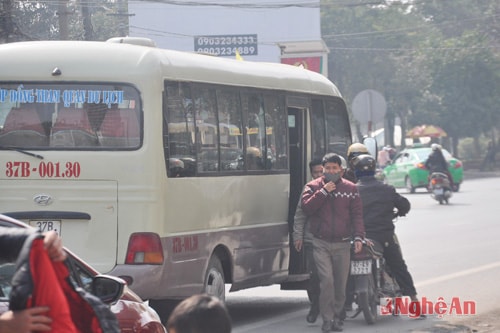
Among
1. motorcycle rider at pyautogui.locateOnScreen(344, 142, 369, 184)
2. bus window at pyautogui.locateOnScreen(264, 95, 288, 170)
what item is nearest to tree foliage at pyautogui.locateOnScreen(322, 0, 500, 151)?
bus window at pyautogui.locateOnScreen(264, 95, 288, 170)

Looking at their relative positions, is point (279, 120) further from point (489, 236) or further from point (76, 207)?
point (489, 236)

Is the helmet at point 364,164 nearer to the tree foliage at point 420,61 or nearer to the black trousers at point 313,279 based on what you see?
the black trousers at point 313,279

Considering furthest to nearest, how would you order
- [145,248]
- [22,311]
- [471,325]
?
[471,325], [145,248], [22,311]

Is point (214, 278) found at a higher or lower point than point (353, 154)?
lower

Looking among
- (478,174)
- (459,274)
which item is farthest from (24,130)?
(478,174)

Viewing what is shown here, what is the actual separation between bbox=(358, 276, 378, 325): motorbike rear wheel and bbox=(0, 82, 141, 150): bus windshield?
2.74 meters

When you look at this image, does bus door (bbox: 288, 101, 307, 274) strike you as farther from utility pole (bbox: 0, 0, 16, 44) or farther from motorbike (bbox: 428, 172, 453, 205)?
motorbike (bbox: 428, 172, 453, 205)

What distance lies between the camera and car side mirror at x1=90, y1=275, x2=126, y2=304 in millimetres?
5554

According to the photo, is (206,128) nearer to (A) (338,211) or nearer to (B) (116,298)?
(A) (338,211)

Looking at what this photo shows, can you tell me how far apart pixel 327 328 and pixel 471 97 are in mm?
54075

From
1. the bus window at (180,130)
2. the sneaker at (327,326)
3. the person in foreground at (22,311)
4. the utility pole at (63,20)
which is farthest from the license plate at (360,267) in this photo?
the utility pole at (63,20)

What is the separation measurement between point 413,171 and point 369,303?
27164 millimetres

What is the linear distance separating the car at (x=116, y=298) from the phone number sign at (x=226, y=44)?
1694 inches

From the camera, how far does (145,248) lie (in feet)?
33.3
